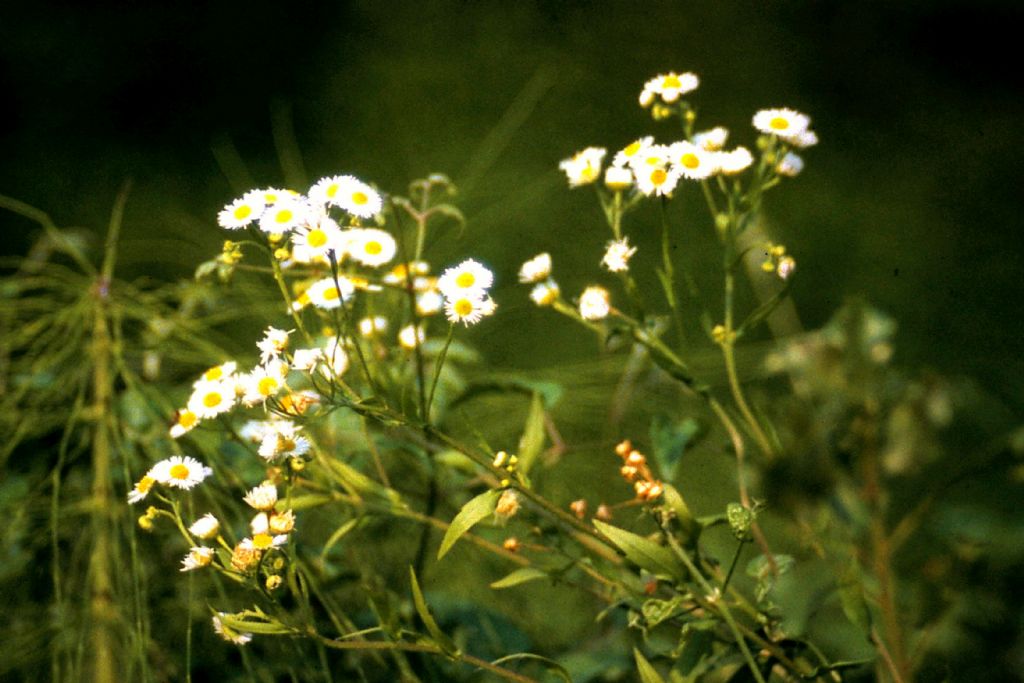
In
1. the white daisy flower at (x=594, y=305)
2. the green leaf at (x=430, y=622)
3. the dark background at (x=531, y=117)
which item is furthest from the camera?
the dark background at (x=531, y=117)

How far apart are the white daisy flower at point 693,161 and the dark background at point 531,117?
725mm

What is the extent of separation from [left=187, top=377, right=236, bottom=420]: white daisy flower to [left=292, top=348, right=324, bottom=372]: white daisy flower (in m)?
0.04

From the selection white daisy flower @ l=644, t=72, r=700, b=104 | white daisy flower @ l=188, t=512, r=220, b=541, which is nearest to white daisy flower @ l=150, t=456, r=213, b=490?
white daisy flower @ l=188, t=512, r=220, b=541

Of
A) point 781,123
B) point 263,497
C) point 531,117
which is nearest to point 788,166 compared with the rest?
point 781,123

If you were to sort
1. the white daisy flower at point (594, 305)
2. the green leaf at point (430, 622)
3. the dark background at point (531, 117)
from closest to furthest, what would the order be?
the green leaf at point (430, 622) → the white daisy flower at point (594, 305) → the dark background at point (531, 117)

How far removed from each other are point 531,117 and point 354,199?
109cm

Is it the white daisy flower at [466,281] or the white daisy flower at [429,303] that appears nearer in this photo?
the white daisy flower at [466,281]

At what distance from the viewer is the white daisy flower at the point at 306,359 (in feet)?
1.90

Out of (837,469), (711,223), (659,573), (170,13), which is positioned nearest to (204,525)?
(659,573)

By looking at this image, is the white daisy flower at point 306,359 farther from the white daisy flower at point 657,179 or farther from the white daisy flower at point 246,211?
the white daisy flower at point 657,179

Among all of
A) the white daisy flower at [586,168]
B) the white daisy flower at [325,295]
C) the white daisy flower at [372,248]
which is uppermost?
the white daisy flower at [586,168]

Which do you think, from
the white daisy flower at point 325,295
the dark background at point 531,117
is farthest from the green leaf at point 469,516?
the dark background at point 531,117

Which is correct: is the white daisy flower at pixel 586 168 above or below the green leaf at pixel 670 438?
above

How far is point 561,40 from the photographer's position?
5.72ft
